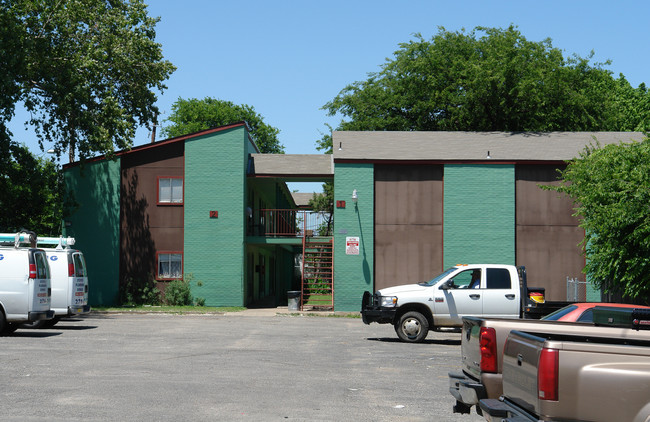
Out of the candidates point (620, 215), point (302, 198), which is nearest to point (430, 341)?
point (620, 215)

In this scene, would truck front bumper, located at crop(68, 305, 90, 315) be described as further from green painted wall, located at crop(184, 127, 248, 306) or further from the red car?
the red car

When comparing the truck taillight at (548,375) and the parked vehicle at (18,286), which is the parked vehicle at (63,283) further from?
the truck taillight at (548,375)

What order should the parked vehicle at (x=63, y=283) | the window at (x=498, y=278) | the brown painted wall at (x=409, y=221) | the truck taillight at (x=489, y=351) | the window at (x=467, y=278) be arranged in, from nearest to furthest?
the truck taillight at (x=489, y=351) < the window at (x=498, y=278) < the window at (x=467, y=278) < the parked vehicle at (x=63, y=283) < the brown painted wall at (x=409, y=221)

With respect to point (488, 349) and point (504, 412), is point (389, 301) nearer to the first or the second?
point (488, 349)

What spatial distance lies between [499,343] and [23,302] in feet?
43.9

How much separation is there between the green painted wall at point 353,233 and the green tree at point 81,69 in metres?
9.31

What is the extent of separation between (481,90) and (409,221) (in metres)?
13.2

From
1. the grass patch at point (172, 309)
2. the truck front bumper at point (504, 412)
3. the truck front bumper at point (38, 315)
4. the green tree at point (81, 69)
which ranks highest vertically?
the green tree at point (81, 69)

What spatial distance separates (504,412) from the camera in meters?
6.19

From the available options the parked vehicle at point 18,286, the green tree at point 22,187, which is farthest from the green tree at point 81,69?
the parked vehicle at point 18,286

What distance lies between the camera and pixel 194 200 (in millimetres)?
32250

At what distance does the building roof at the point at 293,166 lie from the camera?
32.9 metres

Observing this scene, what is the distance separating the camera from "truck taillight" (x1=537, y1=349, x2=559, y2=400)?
A: 556cm

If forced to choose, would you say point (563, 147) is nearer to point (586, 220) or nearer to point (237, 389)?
point (586, 220)
